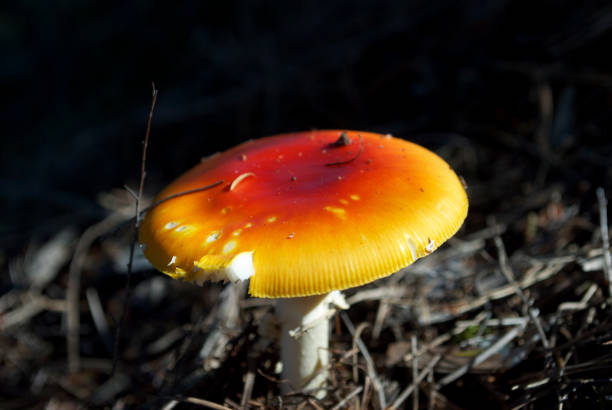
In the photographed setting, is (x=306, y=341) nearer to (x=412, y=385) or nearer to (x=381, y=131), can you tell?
(x=412, y=385)

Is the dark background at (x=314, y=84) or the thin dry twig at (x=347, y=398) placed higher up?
the dark background at (x=314, y=84)

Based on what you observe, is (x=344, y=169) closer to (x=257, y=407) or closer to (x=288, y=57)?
(x=257, y=407)

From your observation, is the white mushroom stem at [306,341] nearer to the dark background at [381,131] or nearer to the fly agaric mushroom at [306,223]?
the fly agaric mushroom at [306,223]

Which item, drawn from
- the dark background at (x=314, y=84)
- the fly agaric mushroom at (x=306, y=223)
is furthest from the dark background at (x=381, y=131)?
the fly agaric mushroom at (x=306, y=223)

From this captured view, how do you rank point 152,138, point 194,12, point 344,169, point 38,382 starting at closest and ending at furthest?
point 344,169, point 38,382, point 152,138, point 194,12

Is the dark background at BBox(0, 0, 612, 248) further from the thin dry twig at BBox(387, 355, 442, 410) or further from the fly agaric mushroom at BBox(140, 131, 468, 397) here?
the fly agaric mushroom at BBox(140, 131, 468, 397)

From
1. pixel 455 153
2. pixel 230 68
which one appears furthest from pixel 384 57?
pixel 230 68
